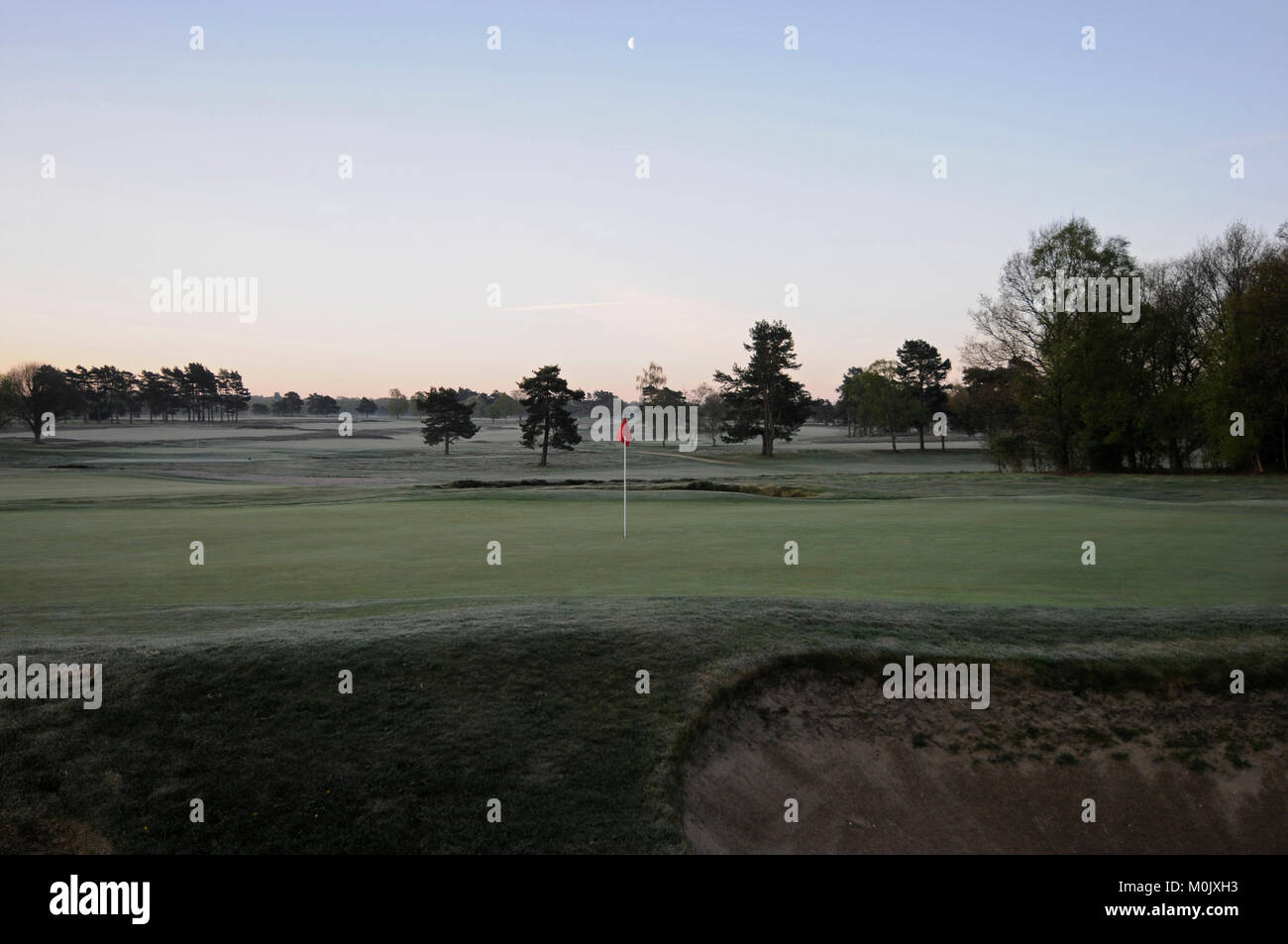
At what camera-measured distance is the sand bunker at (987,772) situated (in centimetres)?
739

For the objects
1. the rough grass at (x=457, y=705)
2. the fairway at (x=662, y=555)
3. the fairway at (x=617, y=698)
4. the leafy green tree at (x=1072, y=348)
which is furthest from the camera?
the leafy green tree at (x=1072, y=348)

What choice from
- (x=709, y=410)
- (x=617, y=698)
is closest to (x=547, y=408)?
(x=709, y=410)

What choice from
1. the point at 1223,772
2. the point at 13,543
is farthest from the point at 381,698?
the point at 13,543

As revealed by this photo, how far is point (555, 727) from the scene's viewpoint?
784cm

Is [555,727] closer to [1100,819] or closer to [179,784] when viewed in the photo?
[179,784]

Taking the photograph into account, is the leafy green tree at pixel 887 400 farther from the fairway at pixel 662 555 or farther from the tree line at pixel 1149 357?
the fairway at pixel 662 555

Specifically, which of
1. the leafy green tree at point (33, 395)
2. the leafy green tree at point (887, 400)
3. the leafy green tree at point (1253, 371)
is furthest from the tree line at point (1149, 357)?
the leafy green tree at point (33, 395)

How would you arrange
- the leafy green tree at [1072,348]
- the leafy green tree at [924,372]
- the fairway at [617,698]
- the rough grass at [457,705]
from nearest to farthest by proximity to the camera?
the rough grass at [457,705], the fairway at [617,698], the leafy green tree at [1072,348], the leafy green tree at [924,372]

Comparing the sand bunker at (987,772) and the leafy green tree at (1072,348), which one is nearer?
the sand bunker at (987,772)

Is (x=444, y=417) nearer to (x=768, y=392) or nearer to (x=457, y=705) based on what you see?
(x=768, y=392)

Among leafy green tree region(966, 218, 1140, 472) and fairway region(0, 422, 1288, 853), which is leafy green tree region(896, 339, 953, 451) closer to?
leafy green tree region(966, 218, 1140, 472)

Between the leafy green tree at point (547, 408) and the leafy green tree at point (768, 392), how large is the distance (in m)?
21.9
